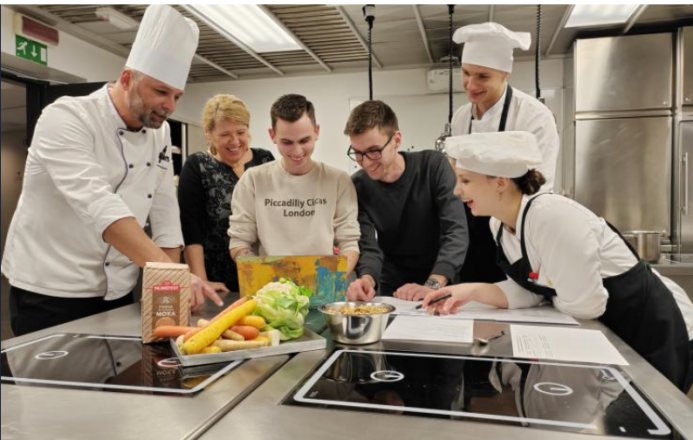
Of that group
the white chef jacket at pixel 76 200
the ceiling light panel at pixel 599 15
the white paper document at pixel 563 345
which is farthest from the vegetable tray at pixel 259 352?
the ceiling light panel at pixel 599 15

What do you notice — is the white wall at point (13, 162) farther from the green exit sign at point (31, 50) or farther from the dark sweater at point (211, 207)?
the dark sweater at point (211, 207)

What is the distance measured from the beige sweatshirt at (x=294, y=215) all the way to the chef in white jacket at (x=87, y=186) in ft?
1.18

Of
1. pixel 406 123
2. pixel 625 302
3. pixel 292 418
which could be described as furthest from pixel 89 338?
pixel 406 123

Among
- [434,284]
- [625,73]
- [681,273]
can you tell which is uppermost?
[625,73]

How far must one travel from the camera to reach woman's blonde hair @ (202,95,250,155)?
2.14 m

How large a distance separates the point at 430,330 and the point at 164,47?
3.84 ft

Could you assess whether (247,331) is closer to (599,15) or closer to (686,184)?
(599,15)

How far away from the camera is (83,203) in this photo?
142cm

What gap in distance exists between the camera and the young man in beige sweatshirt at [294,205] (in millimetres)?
1860

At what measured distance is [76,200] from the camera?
142cm

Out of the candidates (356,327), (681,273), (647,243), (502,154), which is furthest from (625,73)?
(356,327)

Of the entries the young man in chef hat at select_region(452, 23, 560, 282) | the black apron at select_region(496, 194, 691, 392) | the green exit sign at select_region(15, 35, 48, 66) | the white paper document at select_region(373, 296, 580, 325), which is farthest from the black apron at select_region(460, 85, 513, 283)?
the green exit sign at select_region(15, 35, 48, 66)

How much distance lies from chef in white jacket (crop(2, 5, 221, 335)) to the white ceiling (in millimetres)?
2334

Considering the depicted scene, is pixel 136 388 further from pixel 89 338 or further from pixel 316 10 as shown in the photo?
pixel 316 10
